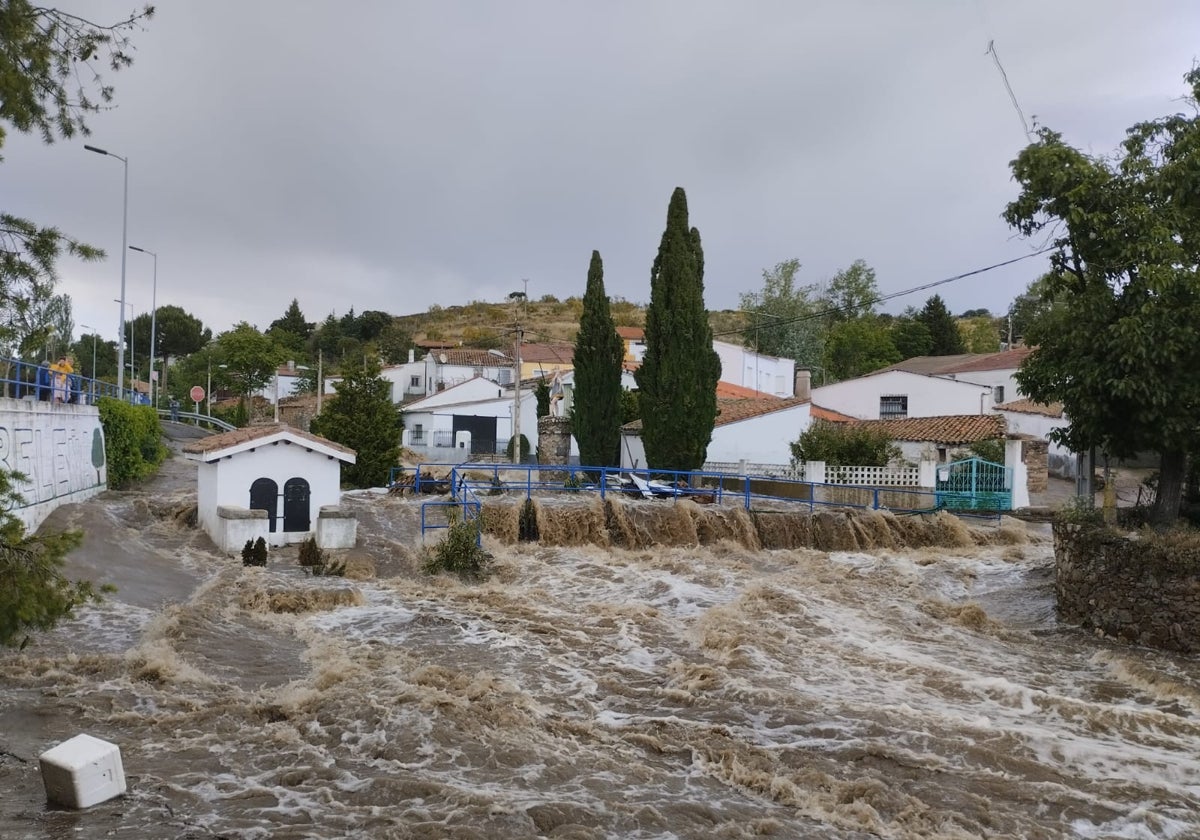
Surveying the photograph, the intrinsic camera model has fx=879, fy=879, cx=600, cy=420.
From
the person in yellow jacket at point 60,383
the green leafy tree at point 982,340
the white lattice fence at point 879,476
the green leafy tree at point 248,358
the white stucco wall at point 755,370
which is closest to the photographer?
the person in yellow jacket at point 60,383

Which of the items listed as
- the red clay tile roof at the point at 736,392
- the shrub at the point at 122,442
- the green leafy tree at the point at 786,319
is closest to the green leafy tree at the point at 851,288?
the green leafy tree at the point at 786,319

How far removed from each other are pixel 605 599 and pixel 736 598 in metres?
2.39

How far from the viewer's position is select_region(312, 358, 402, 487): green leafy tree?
2795 centimetres

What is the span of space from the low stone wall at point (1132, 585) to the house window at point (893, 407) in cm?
2707

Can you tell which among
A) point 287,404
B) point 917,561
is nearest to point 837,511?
point 917,561

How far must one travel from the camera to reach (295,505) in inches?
760

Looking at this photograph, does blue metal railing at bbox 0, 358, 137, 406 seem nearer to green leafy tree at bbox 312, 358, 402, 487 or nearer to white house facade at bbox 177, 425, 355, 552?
white house facade at bbox 177, 425, 355, 552

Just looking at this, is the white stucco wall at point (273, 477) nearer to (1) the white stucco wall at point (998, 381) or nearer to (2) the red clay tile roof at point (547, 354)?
(1) the white stucco wall at point (998, 381)

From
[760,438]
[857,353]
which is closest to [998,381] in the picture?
[760,438]

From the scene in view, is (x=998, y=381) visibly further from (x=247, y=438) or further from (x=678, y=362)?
(x=247, y=438)

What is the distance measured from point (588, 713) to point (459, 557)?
885cm

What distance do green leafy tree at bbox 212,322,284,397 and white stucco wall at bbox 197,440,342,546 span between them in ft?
127

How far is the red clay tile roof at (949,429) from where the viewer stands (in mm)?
29078

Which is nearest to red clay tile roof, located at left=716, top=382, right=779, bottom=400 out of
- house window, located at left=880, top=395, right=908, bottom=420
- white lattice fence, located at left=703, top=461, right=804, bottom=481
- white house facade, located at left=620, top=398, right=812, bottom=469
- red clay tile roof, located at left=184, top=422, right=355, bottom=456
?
house window, located at left=880, top=395, right=908, bottom=420
